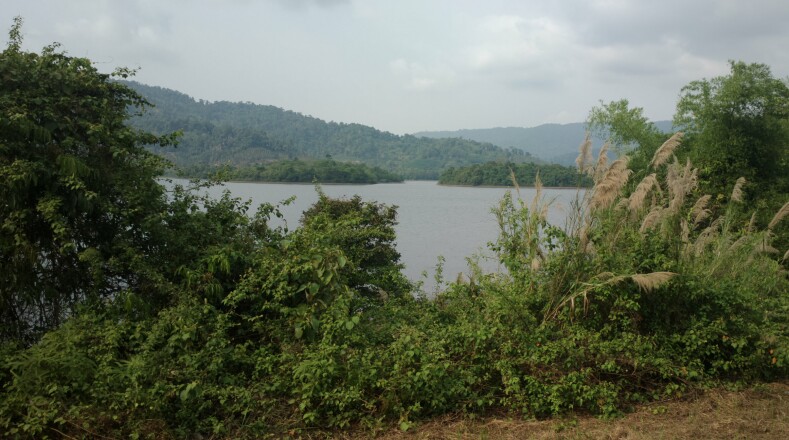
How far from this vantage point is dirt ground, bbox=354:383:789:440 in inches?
160

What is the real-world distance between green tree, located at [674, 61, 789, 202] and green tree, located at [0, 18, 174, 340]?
15275 mm

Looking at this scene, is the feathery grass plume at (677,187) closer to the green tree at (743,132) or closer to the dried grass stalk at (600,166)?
the dried grass stalk at (600,166)

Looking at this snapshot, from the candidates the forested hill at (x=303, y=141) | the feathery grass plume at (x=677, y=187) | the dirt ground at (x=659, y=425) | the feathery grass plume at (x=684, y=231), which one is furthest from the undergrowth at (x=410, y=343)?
the forested hill at (x=303, y=141)

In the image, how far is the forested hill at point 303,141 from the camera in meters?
74.1

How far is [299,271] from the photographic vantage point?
5188 millimetres

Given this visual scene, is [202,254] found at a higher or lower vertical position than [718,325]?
higher

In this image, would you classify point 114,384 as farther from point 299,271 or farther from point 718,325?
point 718,325

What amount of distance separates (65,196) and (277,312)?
89.6 inches

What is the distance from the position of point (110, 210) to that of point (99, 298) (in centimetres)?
82

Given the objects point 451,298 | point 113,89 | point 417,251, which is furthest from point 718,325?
point 417,251

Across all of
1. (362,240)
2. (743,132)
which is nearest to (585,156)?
(362,240)

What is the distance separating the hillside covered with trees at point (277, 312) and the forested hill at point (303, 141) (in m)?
61.4

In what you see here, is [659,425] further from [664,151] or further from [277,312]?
[664,151]

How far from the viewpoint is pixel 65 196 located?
16.9ft
